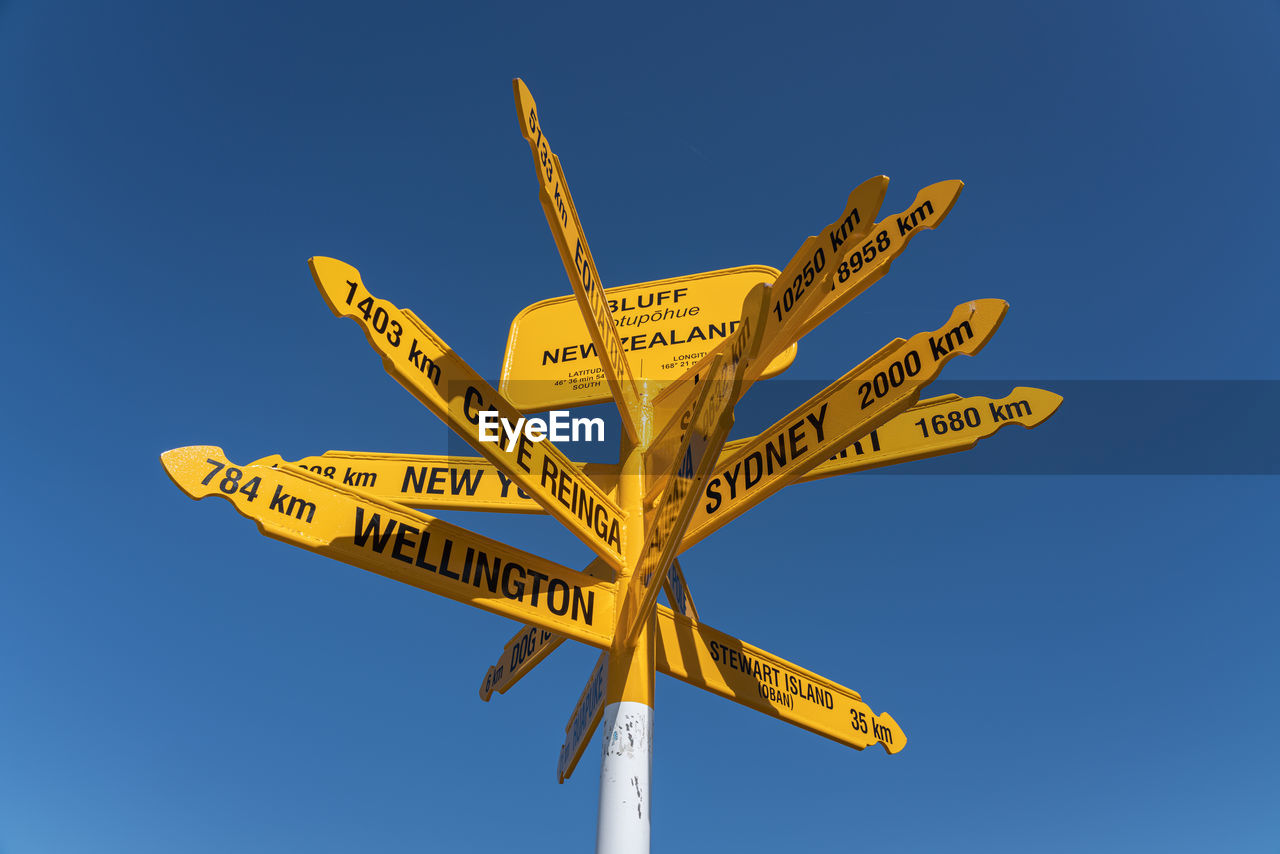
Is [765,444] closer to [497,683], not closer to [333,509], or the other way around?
[333,509]

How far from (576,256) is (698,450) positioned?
123 cm

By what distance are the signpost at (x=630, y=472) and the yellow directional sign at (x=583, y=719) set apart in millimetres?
21

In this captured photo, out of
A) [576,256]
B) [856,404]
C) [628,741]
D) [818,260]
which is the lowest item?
[628,741]

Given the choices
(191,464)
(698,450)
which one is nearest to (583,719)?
(698,450)

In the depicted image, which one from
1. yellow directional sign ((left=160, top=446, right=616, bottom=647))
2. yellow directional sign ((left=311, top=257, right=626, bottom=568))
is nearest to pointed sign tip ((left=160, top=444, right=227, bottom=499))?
yellow directional sign ((left=160, top=446, right=616, bottom=647))

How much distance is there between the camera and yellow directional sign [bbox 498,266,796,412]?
5.26 meters

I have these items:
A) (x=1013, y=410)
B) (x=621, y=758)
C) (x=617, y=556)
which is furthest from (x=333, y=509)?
(x=1013, y=410)

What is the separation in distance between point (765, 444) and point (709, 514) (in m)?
0.43

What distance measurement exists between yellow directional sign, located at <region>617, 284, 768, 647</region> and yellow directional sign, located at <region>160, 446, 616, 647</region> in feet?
1.51

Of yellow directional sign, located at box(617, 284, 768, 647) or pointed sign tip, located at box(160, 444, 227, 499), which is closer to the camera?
yellow directional sign, located at box(617, 284, 768, 647)

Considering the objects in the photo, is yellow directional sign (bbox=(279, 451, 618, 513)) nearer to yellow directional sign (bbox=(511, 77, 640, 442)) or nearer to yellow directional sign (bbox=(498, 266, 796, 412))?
yellow directional sign (bbox=(511, 77, 640, 442))

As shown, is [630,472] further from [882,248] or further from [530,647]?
[882,248]

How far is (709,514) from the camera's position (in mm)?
4043

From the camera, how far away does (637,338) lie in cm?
550
